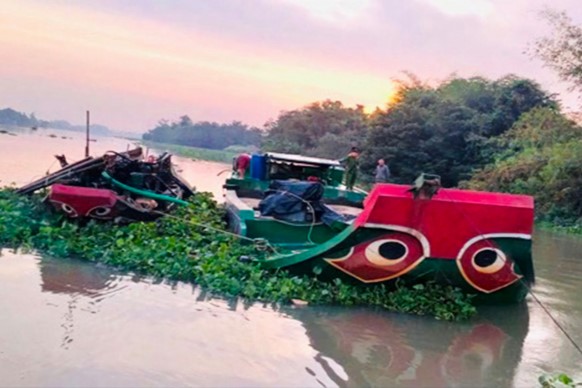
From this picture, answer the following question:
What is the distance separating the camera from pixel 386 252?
21.1 feet

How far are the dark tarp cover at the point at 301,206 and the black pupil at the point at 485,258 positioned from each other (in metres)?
1.93

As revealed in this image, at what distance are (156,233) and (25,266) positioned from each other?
1.95m

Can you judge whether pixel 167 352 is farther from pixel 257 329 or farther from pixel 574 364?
pixel 574 364

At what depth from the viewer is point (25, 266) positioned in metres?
7.29

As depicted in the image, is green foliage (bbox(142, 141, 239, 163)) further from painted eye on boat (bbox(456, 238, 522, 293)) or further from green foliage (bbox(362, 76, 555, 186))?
painted eye on boat (bbox(456, 238, 522, 293))

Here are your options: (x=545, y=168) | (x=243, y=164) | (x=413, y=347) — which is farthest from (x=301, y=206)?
(x=545, y=168)

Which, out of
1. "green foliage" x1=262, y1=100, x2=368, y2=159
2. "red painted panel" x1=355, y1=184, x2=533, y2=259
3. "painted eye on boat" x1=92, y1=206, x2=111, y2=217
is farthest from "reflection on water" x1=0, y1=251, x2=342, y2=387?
"green foliage" x1=262, y1=100, x2=368, y2=159

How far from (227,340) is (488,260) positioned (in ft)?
9.90

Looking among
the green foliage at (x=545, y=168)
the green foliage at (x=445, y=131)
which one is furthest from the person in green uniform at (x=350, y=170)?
the green foliage at (x=445, y=131)

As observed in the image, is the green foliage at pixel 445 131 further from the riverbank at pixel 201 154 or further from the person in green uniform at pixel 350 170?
the riverbank at pixel 201 154

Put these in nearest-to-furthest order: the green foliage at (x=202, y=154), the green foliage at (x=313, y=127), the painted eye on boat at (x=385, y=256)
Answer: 1. the painted eye on boat at (x=385, y=256)
2. the green foliage at (x=313, y=127)
3. the green foliage at (x=202, y=154)

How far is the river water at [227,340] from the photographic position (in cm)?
441

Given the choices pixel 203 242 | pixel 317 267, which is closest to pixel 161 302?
pixel 317 267

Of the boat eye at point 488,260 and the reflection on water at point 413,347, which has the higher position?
the boat eye at point 488,260
